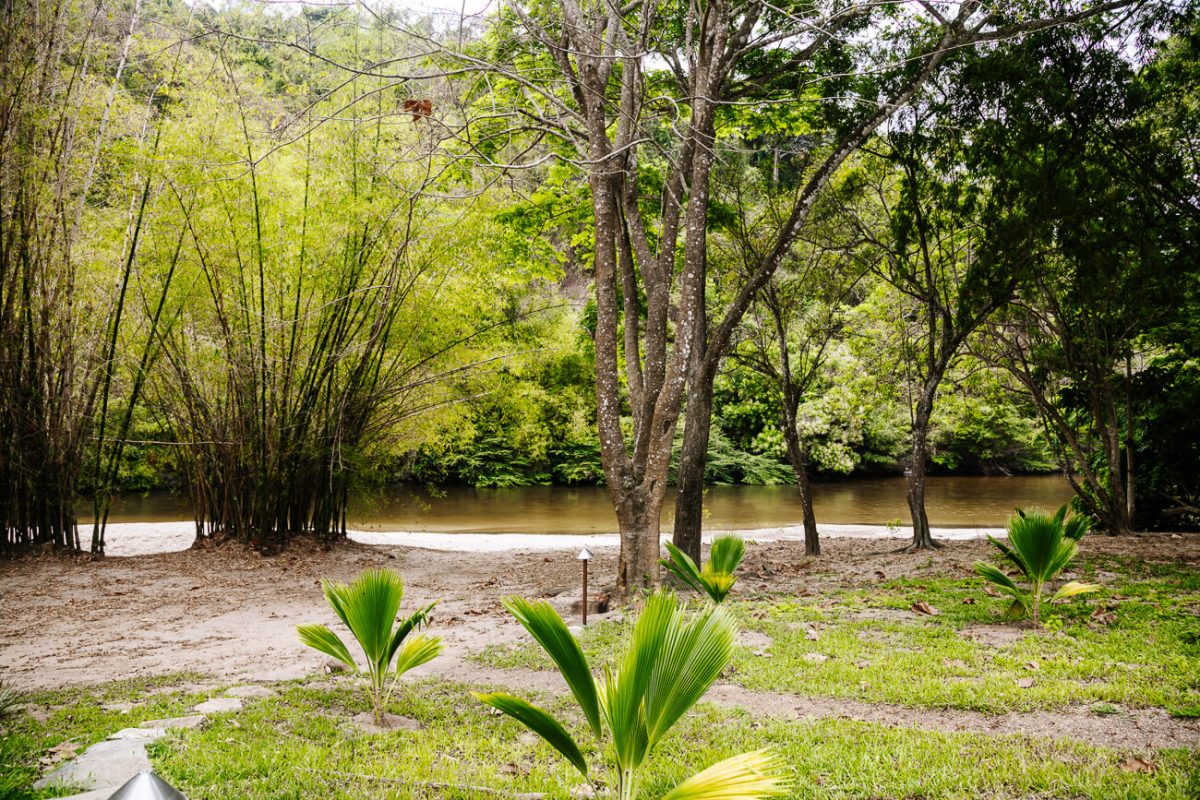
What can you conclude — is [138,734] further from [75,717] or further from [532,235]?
[532,235]

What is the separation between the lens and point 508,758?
299cm

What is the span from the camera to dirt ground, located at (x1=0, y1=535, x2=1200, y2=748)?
3.65 meters

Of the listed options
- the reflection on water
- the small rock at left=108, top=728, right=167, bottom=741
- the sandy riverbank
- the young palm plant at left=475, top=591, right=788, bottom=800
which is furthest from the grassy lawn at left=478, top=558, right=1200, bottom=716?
the reflection on water

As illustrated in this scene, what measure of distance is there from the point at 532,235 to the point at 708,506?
40.7ft

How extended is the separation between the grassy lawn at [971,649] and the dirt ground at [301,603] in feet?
0.70

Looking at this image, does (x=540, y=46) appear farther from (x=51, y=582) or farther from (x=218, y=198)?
(x=51, y=582)

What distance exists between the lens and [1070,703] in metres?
3.46

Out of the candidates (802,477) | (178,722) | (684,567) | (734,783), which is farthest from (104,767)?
(802,477)

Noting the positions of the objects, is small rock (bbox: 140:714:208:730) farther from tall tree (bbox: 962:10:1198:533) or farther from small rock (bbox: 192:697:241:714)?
tall tree (bbox: 962:10:1198:533)

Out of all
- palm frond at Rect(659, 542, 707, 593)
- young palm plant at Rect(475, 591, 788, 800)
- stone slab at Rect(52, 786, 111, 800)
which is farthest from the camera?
palm frond at Rect(659, 542, 707, 593)

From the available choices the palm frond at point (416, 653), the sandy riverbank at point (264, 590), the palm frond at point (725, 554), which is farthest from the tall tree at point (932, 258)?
the palm frond at point (416, 653)

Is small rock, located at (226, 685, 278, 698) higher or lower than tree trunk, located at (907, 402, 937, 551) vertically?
lower

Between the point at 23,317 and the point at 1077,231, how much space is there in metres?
10.9

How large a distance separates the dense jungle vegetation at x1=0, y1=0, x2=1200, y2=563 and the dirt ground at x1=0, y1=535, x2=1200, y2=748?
3.41ft
